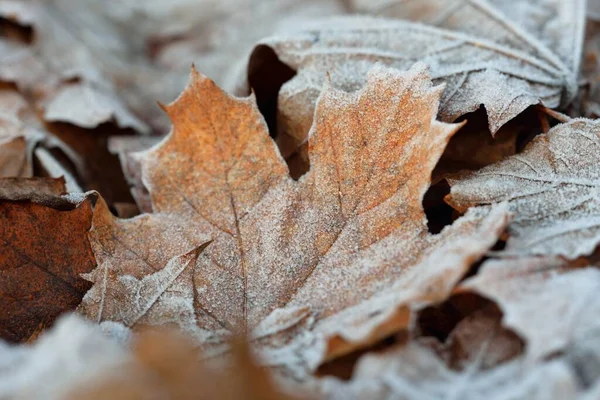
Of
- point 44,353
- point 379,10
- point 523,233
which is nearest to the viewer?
point 44,353

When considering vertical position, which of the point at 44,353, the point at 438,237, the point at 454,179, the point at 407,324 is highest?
the point at 454,179

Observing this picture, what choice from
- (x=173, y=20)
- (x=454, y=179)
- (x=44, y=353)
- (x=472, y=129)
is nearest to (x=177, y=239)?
(x=44, y=353)

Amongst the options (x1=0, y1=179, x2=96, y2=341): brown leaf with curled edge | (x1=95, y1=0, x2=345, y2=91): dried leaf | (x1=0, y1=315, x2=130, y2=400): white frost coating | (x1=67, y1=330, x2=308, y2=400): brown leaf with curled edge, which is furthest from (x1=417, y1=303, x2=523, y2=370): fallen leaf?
(x1=95, y1=0, x2=345, y2=91): dried leaf

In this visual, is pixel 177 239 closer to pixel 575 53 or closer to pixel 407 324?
pixel 407 324

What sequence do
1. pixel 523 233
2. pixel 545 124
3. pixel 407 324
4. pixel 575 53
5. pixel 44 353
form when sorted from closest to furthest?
pixel 44 353 < pixel 407 324 < pixel 523 233 < pixel 545 124 < pixel 575 53

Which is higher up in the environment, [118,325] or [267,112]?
[267,112]

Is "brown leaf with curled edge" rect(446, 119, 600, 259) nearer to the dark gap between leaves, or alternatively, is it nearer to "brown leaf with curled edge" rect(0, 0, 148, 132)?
the dark gap between leaves

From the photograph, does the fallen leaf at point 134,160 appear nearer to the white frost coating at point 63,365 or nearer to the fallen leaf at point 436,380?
the white frost coating at point 63,365
